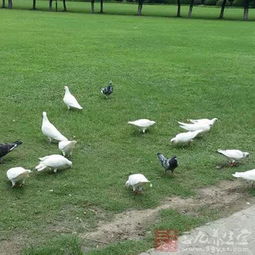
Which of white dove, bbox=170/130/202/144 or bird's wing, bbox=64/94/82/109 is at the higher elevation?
white dove, bbox=170/130/202/144

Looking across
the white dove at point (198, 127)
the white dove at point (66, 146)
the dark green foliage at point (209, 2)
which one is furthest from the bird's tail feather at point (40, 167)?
the dark green foliage at point (209, 2)

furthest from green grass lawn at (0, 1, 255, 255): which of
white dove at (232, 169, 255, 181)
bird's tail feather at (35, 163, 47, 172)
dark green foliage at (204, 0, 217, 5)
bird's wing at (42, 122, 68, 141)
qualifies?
dark green foliage at (204, 0, 217, 5)

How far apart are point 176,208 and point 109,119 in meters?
4.29

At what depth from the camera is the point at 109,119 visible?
1073 cm

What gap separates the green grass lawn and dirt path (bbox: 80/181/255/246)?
154 mm

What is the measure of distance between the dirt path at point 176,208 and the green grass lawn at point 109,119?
154 mm

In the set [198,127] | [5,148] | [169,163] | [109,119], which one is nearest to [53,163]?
[5,148]

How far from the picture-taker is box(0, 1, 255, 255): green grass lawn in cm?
671

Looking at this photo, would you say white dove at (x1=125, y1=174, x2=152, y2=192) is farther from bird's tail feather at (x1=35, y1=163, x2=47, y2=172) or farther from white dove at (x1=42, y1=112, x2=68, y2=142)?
white dove at (x1=42, y1=112, x2=68, y2=142)

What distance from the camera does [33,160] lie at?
26.9 ft

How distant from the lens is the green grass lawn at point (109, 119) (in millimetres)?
6715

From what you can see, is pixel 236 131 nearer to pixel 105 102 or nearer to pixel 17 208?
pixel 105 102

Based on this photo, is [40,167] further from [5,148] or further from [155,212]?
[155,212]

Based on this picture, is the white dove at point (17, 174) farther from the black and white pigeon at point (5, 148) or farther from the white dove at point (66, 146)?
the white dove at point (66, 146)
